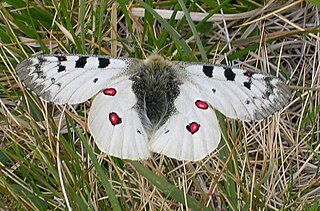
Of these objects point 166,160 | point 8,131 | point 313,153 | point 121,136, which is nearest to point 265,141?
point 313,153

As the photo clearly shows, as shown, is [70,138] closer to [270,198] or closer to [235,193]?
[235,193]

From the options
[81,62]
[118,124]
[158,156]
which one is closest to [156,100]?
[118,124]

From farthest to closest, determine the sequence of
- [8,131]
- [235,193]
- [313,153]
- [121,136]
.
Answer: [8,131]
[313,153]
[235,193]
[121,136]

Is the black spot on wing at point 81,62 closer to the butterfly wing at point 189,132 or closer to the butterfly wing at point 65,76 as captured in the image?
the butterfly wing at point 65,76

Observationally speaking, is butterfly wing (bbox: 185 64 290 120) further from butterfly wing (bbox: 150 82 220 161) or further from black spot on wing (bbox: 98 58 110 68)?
black spot on wing (bbox: 98 58 110 68)

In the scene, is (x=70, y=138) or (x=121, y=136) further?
(x=70, y=138)

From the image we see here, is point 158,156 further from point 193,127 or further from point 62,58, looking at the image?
point 62,58

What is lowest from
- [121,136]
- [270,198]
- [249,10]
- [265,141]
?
[270,198]

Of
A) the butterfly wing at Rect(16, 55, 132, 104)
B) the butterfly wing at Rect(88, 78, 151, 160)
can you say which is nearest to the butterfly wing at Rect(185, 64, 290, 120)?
the butterfly wing at Rect(88, 78, 151, 160)
